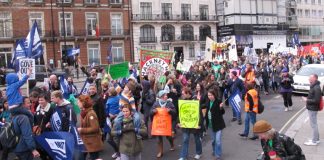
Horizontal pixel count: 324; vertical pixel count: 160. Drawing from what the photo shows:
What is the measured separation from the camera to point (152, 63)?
49.2 ft

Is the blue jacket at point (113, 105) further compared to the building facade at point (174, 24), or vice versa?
the building facade at point (174, 24)

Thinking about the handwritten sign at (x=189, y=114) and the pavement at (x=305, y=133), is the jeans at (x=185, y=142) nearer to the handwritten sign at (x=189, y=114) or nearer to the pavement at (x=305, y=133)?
the handwritten sign at (x=189, y=114)

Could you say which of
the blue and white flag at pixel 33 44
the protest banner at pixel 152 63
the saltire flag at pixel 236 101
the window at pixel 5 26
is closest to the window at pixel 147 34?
the window at pixel 5 26

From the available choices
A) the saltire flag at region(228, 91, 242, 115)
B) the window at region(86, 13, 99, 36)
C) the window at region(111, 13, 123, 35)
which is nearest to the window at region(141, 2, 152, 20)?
the window at region(111, 13, 123, 35)

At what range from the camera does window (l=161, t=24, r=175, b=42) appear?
5578cm

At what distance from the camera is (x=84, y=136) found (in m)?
8.00

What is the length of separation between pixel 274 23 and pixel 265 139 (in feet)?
224

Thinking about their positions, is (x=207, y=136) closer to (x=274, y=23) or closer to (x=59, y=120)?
(x=59, y=120)

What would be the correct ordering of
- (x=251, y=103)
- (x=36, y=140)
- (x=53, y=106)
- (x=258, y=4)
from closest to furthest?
(x=36, y=140), (x=53, y=106), (x=251, y=103), (x=258, y=4)

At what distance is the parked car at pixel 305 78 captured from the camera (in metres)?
20.0

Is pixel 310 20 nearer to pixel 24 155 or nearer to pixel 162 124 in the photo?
pixel 162 124

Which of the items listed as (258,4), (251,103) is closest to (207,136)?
(251,103)

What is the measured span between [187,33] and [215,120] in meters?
49.1

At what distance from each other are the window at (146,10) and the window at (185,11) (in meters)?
4.86
